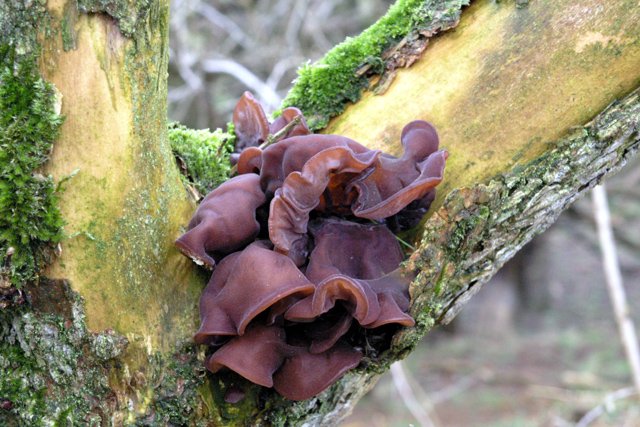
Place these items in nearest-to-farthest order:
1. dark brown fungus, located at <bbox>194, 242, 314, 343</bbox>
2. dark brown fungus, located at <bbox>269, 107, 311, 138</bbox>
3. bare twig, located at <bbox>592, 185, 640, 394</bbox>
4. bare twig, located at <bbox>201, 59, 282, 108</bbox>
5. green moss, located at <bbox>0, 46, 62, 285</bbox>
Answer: green moss, located at <bbox>0, 46, 62, 285</bbox>, dark brown fungus, located at <bbox>194, 242, 314, 343</bbox>, dark brown fungus, located at <bbox>269, 107, 311, 138</bbox>, bare twig, located at <bbox>592, 185, 640, 394</bbox>, bare twig, located at <bbox>201, 59, 282, 108</bbox>

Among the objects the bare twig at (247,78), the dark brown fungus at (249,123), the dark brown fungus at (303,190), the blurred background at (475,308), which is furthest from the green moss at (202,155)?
the blurred background at (475,308)

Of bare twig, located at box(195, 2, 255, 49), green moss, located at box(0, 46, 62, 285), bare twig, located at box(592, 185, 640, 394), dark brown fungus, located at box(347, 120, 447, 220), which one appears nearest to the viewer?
green moss, located at box(0, 46, 62, 285)

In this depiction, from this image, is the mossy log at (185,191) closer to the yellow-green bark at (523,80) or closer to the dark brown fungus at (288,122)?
the yellow-green bark at (523,80)

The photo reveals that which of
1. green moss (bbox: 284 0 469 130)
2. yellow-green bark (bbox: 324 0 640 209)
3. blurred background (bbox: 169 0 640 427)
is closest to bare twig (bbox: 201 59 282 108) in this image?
blurred background (bbox: 169 0 640 427)

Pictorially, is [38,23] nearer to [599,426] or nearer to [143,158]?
[143,158]

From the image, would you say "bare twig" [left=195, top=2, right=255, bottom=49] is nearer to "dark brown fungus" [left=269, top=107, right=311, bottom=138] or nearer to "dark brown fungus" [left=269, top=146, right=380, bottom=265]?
"dark brown fungus" [left=269, top=107, right=311, bottom=138]

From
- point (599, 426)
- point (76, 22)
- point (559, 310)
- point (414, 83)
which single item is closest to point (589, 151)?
point (414, 83)

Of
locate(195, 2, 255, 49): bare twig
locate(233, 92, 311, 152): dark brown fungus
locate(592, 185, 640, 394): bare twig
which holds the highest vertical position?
locate(195, 2, 255, 49): bare twig
